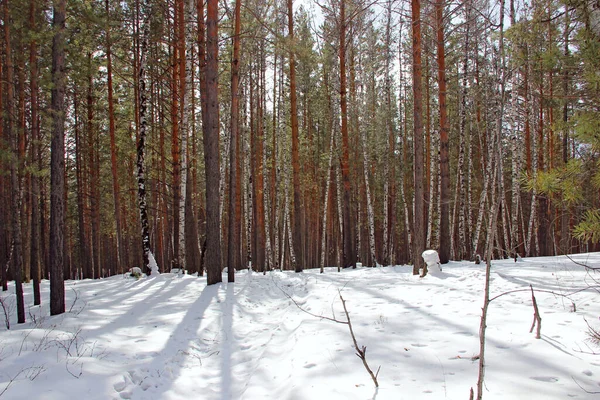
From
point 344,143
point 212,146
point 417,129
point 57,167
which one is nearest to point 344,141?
point 344,143

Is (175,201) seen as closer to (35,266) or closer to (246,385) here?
(35,266)

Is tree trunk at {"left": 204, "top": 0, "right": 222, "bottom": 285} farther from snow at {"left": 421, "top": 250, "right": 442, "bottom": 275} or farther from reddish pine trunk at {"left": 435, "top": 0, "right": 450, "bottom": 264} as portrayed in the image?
reddish pine trunk at {"left": 435, "top": 0, "right": 450, "bottom": 264}

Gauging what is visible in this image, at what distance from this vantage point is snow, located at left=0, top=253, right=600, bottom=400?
3.23m

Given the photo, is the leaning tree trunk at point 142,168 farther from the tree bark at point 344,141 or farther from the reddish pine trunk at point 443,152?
the reddish pine trunk at point 443,152

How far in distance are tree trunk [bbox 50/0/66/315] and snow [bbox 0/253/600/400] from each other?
23.6 inches

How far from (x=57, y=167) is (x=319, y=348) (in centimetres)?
627

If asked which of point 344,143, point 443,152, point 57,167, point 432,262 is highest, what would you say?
point 344,143

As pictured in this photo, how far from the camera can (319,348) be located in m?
4.36

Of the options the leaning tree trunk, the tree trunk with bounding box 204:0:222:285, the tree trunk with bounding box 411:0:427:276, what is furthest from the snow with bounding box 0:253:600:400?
the leaning tree trunk

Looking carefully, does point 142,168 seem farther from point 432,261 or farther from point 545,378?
point 545,378

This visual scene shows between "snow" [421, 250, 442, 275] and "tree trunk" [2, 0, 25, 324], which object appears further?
"snow" [421, 250, 442, 275]

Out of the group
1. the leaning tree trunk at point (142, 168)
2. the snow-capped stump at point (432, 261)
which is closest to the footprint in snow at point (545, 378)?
the snow-capped stump at point (432, 261)

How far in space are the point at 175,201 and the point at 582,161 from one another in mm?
12255

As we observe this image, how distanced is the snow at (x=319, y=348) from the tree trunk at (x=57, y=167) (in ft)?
1.96
